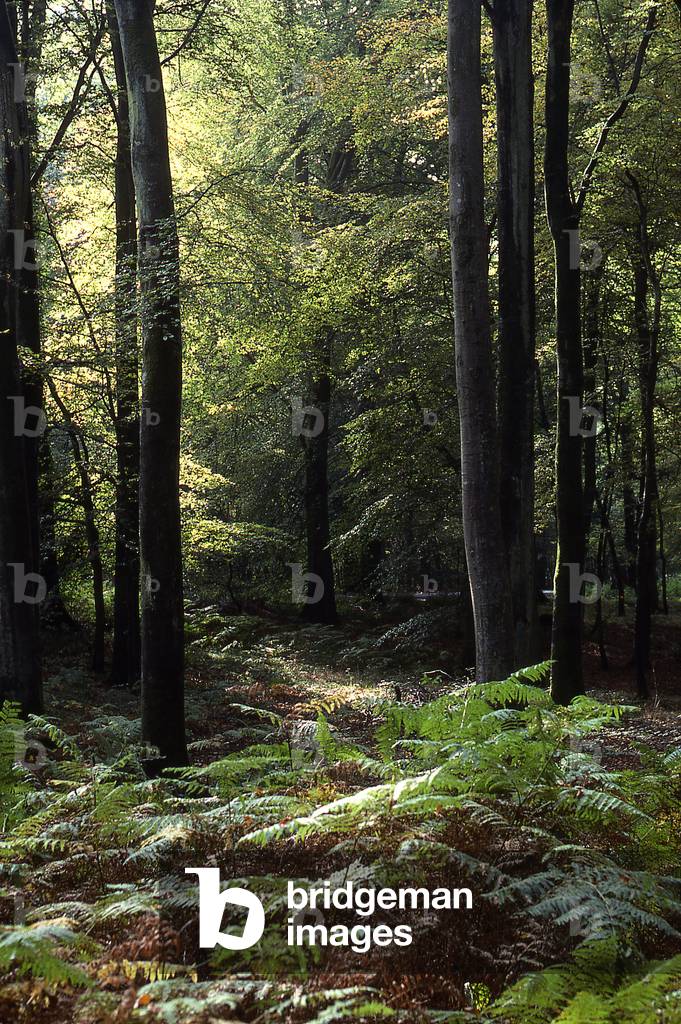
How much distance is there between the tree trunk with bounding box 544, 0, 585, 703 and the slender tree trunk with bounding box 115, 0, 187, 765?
4.57m

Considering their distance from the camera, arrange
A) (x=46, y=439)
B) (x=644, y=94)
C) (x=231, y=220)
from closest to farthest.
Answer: (x=231, y=220) → (x=644, y=94) → (x=46, y=439)

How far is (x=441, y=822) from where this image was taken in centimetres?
351

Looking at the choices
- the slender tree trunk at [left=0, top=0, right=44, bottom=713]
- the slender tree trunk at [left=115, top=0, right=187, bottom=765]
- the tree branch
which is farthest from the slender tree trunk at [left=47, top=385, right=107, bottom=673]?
the tree branch

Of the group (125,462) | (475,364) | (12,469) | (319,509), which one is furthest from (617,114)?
(319,509)

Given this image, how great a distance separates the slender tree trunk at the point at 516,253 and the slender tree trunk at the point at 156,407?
3.09 m

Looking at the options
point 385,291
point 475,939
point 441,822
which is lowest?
point 475,939

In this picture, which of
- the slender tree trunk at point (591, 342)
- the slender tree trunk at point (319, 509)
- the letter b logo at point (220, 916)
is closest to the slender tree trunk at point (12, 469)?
the letter b logo at point (220, 916)

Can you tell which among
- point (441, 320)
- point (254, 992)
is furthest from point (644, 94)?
point (254, 992)

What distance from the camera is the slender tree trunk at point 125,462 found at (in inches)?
535

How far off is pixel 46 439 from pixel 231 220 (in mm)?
5173

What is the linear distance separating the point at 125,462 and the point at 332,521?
34.6 ft

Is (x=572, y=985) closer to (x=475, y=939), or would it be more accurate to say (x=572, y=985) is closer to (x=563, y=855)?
(x=475, y=939)

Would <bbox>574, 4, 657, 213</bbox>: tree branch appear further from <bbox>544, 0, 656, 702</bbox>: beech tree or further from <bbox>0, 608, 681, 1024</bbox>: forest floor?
<bbox>0, 608, 681, 1024</bbox>: forest floor

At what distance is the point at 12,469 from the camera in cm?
908
